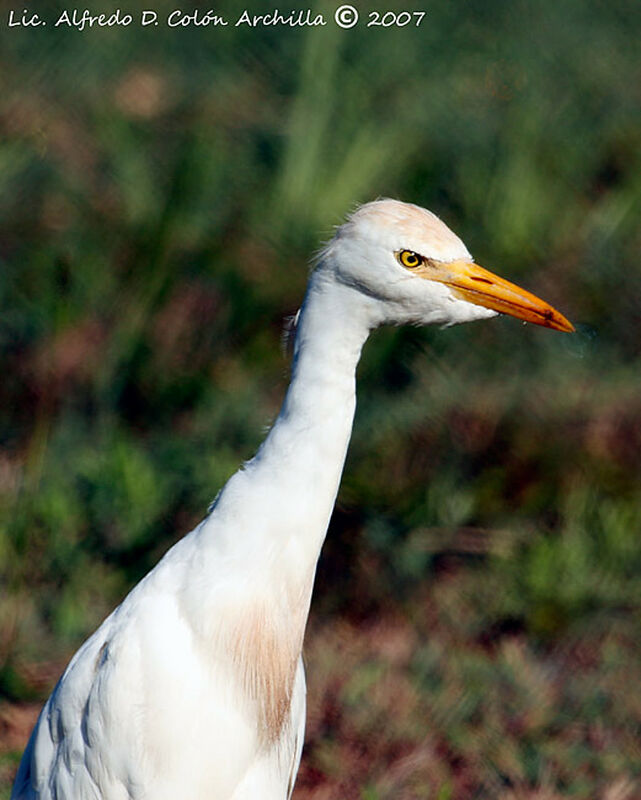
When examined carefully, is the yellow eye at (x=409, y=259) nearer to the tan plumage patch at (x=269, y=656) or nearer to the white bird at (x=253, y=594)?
the white bird at (x=253, y=594)

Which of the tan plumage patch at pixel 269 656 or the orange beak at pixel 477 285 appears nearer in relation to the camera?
the orange beak at pixel 477 285

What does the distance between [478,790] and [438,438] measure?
102 centimetres

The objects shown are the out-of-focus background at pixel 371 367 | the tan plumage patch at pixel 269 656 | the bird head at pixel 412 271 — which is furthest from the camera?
the out-of-focus background at pixel 371 367

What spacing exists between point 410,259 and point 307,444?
31 cm

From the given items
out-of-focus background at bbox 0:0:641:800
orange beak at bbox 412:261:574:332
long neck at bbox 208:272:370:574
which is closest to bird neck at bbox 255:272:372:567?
long neck at bbox 208:272:370:574

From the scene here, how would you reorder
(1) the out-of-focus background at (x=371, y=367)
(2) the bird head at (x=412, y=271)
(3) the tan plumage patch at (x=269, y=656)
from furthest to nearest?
(1) the out-of-focus background at (x=371, y=367)
(3) the tan plumage patch at (x=269, y=656)
(2) the bird head at (x=412, y=271)

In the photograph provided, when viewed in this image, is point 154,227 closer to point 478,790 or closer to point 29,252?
point 29,252

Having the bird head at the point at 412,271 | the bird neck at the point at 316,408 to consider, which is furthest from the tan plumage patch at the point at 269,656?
the bird head at the point at 412,271

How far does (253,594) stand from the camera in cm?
195

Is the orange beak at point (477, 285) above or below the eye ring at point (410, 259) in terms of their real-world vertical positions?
below

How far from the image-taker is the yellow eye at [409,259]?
1.75 metres

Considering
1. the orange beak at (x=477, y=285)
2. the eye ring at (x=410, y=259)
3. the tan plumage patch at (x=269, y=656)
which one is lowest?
the tan plumage patch at (x=269, y=656)

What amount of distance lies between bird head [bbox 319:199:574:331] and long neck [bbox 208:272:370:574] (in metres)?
0.03

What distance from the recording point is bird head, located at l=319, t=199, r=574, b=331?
175 centimetres
